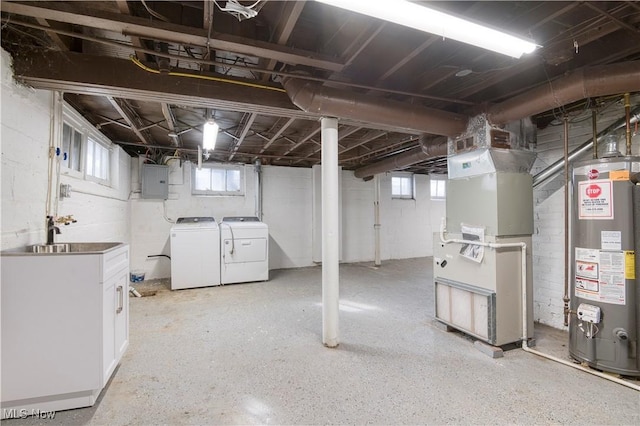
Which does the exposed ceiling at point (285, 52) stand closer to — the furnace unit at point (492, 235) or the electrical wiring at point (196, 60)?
the electrical wiring at point (196, 60)

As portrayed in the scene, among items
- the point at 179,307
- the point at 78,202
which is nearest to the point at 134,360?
the point at 179,307

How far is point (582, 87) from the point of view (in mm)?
2029

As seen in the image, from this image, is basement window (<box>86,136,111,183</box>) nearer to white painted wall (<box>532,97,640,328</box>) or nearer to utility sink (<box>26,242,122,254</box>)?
utility sink (<box>26,242,122,254</box>)

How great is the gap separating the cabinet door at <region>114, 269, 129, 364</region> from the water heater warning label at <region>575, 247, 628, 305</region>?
3.50 m

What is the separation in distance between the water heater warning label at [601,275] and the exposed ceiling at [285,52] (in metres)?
1.24

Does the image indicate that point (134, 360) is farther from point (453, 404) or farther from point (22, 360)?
point (453, 404)

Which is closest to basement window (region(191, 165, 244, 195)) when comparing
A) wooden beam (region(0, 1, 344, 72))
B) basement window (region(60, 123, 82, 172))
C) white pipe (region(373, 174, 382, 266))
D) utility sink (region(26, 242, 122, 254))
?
basement window (region(60, 123, 82, 172))

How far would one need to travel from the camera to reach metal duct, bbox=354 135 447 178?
11.3ft

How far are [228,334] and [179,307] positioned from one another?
4.03 feet

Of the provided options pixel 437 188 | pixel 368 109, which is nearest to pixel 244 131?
pixel 368 109

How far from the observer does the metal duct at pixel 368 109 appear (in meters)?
2.34

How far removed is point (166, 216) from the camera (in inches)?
211

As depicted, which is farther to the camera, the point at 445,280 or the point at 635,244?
the point at 445,280

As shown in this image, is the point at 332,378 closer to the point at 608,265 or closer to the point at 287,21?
the point at 608,265
